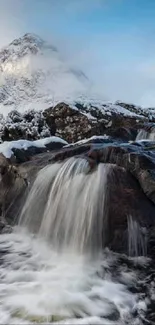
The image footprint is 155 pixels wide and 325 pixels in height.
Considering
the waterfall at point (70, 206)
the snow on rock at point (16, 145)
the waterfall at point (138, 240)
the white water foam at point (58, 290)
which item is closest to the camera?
the white water foam at point (58, 290)

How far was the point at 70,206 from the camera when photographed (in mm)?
7051

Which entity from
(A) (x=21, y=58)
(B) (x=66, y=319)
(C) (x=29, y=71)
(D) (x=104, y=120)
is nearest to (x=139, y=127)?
(D) (x=104, y=120)

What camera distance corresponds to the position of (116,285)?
17.8 feet

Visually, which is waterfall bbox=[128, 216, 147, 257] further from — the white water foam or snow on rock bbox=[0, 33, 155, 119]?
snow on rock bbox=[0, 33, 155, 119]

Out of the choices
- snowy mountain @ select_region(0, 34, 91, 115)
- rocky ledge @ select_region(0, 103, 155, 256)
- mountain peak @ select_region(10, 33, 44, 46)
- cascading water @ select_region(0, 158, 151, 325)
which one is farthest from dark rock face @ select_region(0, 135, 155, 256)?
mountain peak @ select_region(10, 33, 44, 46)

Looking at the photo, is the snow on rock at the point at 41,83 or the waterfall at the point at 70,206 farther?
the snow on rock at the point at 41,83

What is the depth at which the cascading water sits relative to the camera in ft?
15.0

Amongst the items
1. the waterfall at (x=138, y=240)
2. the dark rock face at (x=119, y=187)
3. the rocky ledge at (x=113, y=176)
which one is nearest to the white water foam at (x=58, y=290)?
the waterfall at (x=138, y=240)

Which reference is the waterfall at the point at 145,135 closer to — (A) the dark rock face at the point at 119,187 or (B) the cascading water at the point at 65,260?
(A) the dark rock face at the point at 119,187

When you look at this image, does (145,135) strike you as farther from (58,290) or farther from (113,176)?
(58,290)

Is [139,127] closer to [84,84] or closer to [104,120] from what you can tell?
[104,120]

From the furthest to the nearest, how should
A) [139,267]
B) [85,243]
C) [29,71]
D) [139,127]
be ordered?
1. [29,71]
2. [139,127]
3. [85,243]
4. [139,267]

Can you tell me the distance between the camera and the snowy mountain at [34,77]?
2206 cm

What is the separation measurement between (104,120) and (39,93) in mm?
8032
